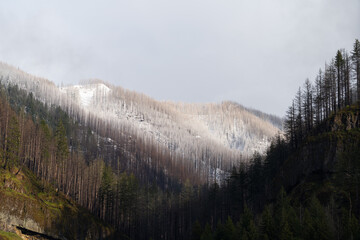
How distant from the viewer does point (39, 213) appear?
7250 centimetres

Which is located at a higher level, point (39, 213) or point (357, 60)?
point (357, 60)

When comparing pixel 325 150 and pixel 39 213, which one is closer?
pixel 325 150

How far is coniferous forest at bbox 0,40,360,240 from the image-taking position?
5338 cm

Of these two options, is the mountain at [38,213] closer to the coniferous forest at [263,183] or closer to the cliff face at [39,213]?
the cliff face at [39,213]

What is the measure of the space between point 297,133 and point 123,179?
4962cm

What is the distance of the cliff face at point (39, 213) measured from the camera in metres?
66.1

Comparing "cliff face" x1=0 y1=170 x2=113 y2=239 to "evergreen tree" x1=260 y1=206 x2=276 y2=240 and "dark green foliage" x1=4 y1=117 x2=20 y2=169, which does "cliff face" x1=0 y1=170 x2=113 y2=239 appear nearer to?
"dark green foliage" x1=4 y1=117 x2=20 y2=169

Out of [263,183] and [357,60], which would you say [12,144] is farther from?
[357,60]

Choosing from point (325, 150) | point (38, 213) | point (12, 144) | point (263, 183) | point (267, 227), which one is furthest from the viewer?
point (263, 183)

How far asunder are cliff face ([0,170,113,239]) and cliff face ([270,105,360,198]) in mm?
43617

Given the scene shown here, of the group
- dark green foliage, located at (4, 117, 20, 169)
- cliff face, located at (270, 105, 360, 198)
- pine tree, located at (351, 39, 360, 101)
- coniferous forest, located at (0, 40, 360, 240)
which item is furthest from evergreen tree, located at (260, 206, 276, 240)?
dark green foliage, located at (4, 117, 20, 169)

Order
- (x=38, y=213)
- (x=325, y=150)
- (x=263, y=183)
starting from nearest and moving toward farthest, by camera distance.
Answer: (x=325, y=150) < (x=38, y=213) < (x=263, y=183)

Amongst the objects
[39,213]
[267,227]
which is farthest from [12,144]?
[267,227]

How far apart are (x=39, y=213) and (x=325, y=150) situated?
53992 millimetres
